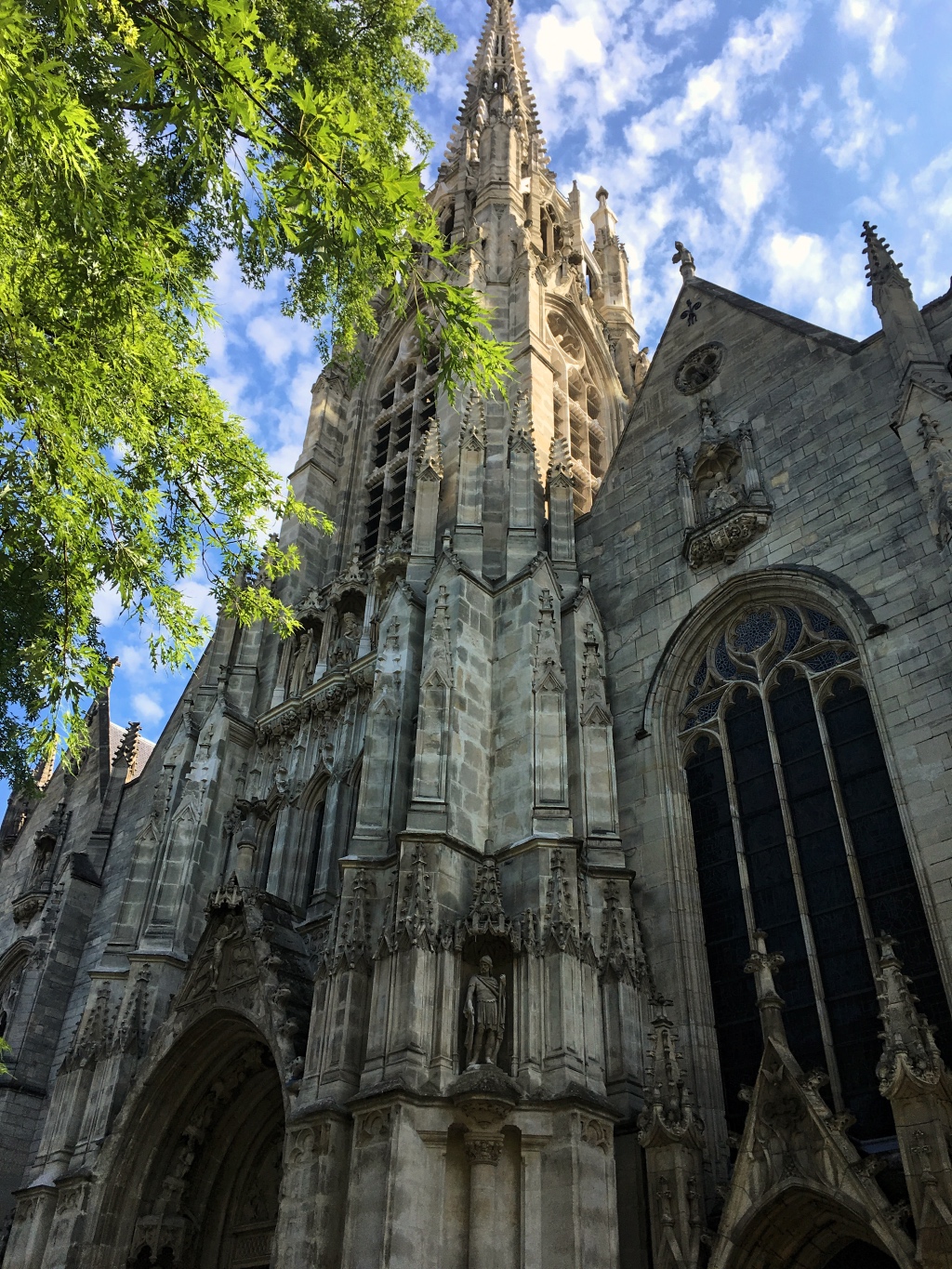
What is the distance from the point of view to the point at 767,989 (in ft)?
37.0

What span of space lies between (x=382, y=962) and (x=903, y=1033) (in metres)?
5.73

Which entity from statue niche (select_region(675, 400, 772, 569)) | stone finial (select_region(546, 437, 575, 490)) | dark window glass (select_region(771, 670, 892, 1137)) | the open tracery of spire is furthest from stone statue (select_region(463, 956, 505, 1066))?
the open tracery of spire

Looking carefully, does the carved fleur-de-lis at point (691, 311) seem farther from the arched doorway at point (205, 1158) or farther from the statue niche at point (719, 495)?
the arched doorway at point (205, 1158)

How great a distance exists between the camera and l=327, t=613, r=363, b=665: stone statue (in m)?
20.3

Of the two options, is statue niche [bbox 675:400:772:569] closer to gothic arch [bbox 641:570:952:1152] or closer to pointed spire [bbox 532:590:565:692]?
gothic arch [bbox 641:570:952:1152]

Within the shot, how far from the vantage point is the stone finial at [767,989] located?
11.1 m

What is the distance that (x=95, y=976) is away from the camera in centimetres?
1702

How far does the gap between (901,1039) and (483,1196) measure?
4.52 metres

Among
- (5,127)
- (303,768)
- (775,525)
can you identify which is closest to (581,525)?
(775,525)

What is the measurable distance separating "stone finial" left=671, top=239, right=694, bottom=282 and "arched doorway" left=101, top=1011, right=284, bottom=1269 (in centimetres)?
1569

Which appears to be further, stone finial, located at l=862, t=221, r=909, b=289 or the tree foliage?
stone finial, located at l=862, t=221, r=909, b=289

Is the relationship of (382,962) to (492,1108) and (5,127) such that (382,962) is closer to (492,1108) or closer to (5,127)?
(492,1108)

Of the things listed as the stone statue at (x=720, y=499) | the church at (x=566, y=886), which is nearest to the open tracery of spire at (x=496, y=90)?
the church at (x=566, y=886)

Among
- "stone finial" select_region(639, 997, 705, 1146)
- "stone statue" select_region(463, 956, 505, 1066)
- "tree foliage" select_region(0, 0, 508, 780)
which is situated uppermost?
"tree foliage" select_region(0, 0, 508, 780)
